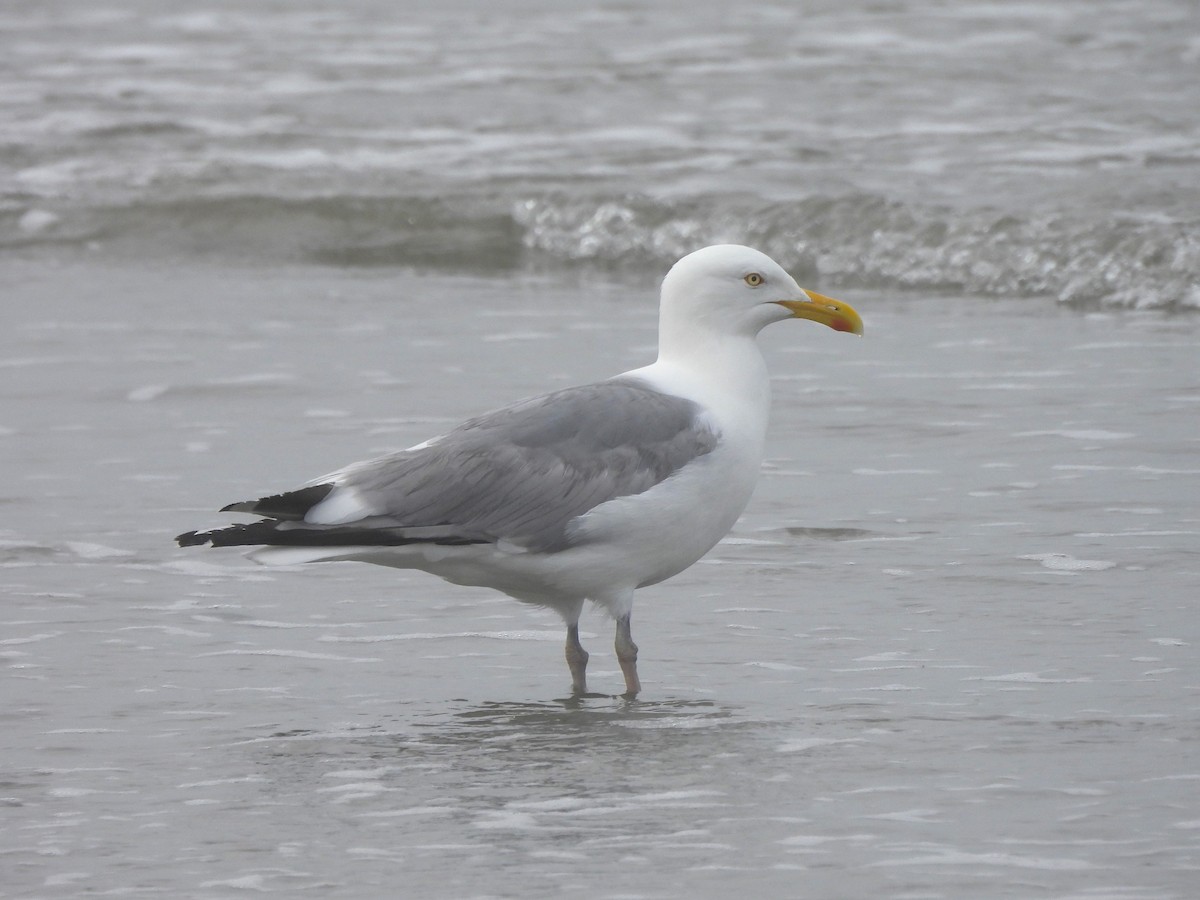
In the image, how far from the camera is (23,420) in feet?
29.1

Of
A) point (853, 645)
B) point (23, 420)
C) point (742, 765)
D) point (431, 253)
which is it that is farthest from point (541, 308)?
point (742, 765)

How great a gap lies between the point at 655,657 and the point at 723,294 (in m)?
1.09

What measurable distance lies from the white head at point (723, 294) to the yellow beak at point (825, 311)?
0.05 metres

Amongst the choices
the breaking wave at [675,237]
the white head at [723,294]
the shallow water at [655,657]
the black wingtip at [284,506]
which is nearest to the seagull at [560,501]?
the black wingtip at [284,506]

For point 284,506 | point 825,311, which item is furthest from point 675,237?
point 284,506

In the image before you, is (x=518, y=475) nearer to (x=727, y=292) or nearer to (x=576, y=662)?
(x=576, y=662)

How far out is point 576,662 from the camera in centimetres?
571

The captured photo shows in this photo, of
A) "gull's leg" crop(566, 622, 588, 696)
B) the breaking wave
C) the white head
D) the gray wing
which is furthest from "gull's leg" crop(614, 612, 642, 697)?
the breaking wave

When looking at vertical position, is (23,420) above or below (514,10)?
below

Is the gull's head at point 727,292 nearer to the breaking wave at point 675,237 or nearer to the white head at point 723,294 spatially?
the white head at point 723,294

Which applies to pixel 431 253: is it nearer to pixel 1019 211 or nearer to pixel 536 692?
pixel 1019 211

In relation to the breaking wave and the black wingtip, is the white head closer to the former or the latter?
the black wingtip

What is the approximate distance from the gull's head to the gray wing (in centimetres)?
36

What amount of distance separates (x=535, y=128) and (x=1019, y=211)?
213 inches
